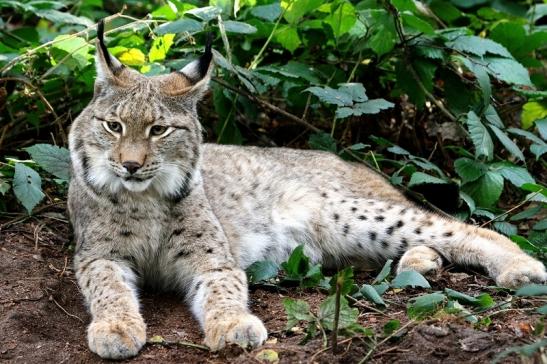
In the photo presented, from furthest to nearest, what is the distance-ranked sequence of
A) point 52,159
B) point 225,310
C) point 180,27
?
1. point 180,27
2. point 52,159
3. point 225,310

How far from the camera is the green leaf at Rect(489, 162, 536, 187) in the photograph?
599 cm

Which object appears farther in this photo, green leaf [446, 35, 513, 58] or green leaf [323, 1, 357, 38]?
green leaf [323, 1, 357, 38]

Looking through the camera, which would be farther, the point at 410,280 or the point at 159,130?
the point at 159,130

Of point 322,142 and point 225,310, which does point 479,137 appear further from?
point 225,310

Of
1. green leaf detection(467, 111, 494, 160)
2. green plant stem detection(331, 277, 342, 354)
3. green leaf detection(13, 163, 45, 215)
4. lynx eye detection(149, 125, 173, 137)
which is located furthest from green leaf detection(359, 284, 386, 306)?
green leaf detection(13, 163, 45, 215)

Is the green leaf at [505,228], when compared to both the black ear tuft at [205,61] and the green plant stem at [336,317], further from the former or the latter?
the green plant stem at [336,317]

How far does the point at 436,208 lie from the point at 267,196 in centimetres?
119

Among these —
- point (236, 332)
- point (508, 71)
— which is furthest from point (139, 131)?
point (508, 71)

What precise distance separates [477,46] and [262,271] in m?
2.36

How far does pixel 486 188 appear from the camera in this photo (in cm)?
603

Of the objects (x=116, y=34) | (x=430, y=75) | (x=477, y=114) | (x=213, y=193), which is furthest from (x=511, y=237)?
(x=116, y=34)

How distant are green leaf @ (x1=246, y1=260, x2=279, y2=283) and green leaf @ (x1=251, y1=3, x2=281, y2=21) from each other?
84.2 inches

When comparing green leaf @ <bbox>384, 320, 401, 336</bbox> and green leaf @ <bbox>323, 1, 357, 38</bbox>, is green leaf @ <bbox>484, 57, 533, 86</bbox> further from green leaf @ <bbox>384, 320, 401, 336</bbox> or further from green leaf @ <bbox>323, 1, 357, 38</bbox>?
green leaf @ <bbox>384, 320, 401, 336</bbox>

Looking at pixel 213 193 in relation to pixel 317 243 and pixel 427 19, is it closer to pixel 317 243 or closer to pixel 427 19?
pixel 317 243
